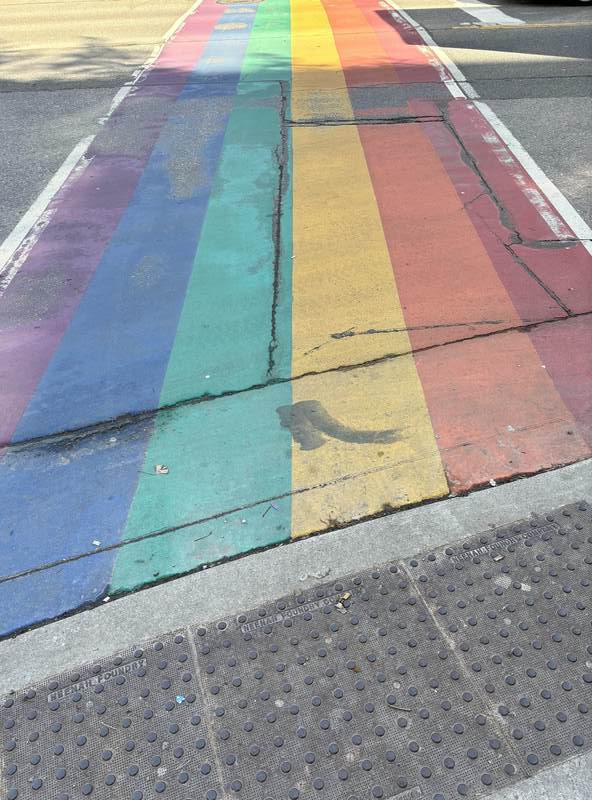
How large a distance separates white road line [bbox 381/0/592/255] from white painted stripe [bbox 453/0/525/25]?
4626mm

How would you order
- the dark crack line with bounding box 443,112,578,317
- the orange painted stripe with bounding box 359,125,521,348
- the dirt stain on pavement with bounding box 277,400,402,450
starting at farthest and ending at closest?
the dark crack line with bounding box 443,112,578,317 → the orange painted stripe with bounding box 359,125,521,348 → the dirt stain on pavement with bounding box 277,400,402,450

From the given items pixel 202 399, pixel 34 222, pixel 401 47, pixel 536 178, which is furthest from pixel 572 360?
pixel 401 47

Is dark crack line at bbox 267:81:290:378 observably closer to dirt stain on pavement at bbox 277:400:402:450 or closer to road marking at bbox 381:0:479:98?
dirt stain on pavement at bbox 277:400:402:450

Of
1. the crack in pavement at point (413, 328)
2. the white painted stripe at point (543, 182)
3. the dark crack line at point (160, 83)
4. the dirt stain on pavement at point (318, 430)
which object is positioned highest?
the dark crack line at point (160, 83)

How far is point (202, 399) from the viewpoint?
498 cm

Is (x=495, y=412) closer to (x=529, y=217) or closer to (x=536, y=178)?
(x=529, y=217)

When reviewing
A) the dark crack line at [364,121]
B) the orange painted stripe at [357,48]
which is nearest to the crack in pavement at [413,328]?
the dark crack line at [364,121]

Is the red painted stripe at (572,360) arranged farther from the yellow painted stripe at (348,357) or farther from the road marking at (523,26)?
the road marking at (523,26)

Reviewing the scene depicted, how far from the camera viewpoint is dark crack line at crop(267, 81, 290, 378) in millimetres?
5539

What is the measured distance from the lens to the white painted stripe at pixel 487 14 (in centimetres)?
1616

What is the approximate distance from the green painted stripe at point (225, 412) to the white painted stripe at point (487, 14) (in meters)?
10.8

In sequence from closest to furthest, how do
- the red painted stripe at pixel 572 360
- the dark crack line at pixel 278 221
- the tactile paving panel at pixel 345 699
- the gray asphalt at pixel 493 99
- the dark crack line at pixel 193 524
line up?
the tactile paving panel at pixel 345 699 → the dark crack line at pixel 193 524 → the red painted stripe at pixel 572 360 → the dark crack line at pixel 278 221 → the gray asphalt at pixel 493 99

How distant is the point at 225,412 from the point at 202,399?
250mm

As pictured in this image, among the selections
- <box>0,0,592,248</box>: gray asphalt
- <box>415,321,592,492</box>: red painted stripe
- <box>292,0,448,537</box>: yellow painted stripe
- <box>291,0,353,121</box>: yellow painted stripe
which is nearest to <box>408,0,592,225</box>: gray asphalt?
<box>0,0,592,248</box>: gray asphalt
